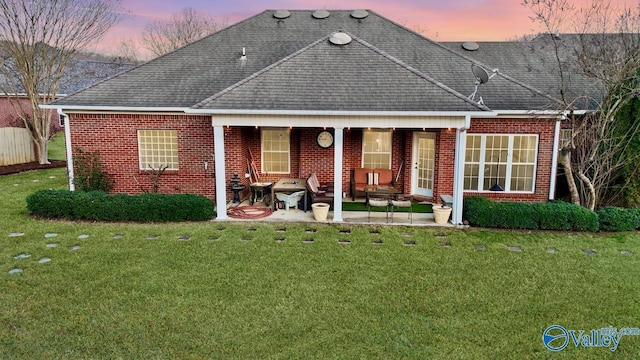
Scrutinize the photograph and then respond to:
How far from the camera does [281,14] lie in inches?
644

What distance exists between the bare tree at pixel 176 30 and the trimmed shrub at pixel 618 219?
36694 millimetres

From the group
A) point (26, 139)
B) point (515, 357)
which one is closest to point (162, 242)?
point (515, 357)

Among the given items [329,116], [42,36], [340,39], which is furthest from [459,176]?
[42,36]

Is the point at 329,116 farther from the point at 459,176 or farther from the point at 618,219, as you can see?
the point at 618,219

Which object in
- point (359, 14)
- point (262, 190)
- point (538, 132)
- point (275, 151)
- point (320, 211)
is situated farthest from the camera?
point (359, 14)

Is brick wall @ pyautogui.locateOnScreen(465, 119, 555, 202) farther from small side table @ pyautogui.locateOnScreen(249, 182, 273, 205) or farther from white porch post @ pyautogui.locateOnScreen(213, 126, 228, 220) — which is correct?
white porch post @ pyautogui.locateOnScreen(213, 126, 228, 220)

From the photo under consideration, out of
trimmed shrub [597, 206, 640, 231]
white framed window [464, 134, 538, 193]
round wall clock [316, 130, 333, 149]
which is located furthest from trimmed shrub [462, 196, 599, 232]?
round wall clock [316, 130, 333, 149]

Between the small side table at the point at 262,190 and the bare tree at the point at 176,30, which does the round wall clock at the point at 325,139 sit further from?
the bare tree at the point at 176,30

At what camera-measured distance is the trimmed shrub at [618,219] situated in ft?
33.1

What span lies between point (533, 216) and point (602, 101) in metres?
4.04

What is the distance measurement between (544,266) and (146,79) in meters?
12.4

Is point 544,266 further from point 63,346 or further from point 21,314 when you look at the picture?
point 21,314

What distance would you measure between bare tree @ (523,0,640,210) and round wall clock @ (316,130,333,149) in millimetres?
6671

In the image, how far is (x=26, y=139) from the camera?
835 inches
